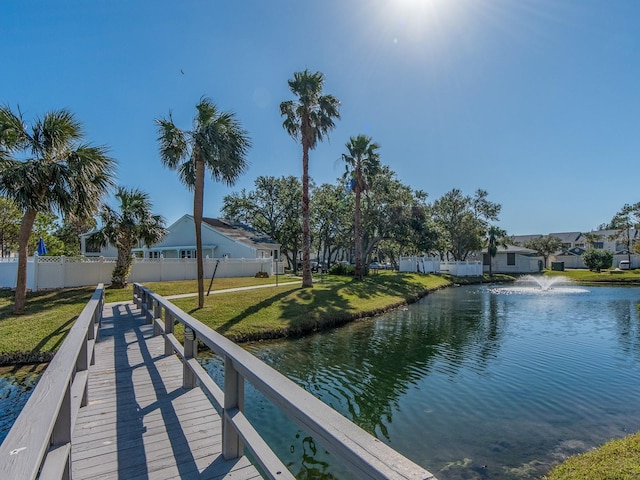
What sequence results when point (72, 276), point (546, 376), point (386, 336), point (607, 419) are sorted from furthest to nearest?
point (72, 276) < point (386, 336) < point (546, 376) < point (607, 419)

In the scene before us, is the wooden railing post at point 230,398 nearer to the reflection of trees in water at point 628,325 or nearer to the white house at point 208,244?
the reflection of trees in water at point 628,325

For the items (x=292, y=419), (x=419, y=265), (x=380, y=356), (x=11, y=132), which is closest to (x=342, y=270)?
(x=419, y=265)

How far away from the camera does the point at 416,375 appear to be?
9.84m

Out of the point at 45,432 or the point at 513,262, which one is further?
the point at 513,262

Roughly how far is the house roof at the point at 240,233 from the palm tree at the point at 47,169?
19.0m

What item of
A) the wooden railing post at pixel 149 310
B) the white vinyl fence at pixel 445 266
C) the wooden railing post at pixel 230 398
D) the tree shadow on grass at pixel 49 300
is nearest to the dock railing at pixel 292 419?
the wooden railing post at pixel 230 398

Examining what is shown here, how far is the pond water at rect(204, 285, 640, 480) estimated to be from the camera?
5.93 meters

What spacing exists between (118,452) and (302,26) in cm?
1344

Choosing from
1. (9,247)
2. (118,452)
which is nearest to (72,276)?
(118,452)

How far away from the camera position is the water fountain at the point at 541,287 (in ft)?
102

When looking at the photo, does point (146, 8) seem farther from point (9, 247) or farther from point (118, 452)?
point (9, 247)

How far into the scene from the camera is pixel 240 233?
118ft

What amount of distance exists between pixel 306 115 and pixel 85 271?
14.7 m

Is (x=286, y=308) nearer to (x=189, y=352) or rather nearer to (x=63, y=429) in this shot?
(x=189, y=352)
